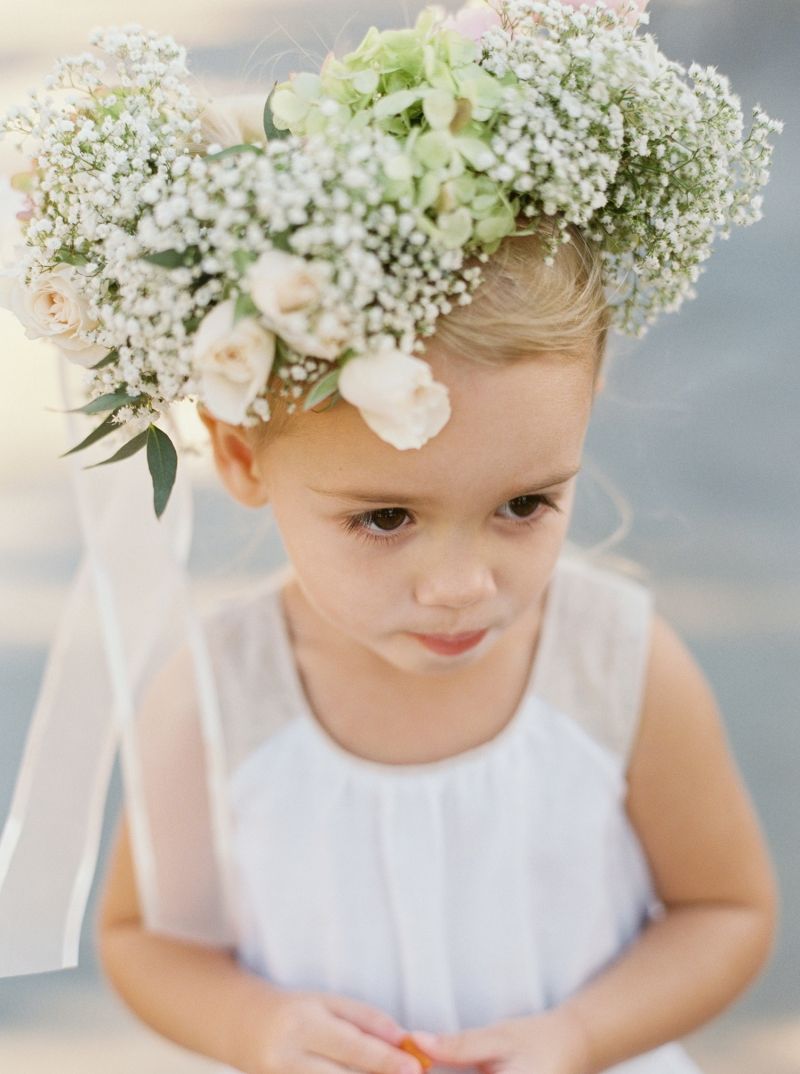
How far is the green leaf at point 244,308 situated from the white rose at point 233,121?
25 cm

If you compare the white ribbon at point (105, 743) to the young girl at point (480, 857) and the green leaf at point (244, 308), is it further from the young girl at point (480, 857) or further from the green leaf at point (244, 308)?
the green leaf at point (244, 308)

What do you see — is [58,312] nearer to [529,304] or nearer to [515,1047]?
[529,304]

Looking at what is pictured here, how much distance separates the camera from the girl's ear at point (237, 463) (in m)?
1.52

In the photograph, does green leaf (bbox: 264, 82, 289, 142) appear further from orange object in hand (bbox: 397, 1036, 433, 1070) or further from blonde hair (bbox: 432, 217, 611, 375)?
orange object in hand (bbox: 397, 1036, 433, 1070)

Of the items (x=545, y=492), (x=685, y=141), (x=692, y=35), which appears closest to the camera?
(x=685, y=141)

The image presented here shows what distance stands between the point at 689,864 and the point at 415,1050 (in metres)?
0.46

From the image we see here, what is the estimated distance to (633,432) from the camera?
111 inches

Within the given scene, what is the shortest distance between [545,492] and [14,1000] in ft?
6.57

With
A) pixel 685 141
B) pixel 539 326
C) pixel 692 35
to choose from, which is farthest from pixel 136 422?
pixel 692 35

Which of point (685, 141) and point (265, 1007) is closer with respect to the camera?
point (685, 141)

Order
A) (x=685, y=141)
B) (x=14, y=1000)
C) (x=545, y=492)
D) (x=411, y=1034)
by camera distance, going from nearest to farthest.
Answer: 1. (x=685, y=141)
2. (x=545, y=492)
3. (x=411, y=1034)
4. (x=14, y=1000)

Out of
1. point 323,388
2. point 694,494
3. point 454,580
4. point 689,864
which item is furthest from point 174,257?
point 694,494

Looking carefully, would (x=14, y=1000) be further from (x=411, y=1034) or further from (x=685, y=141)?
(x=685, y=141)

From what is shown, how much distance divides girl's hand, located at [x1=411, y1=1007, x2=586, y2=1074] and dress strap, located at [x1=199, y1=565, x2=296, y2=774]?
1.49 ft
